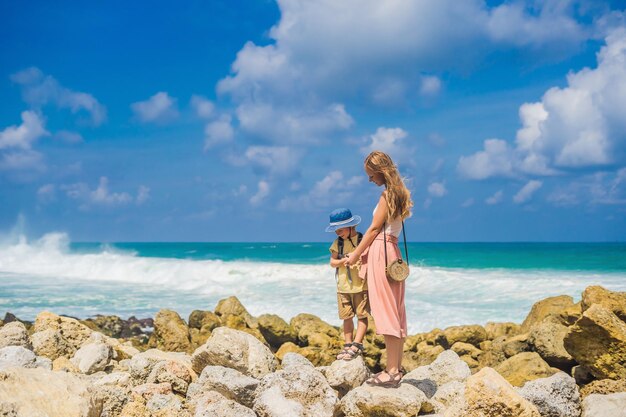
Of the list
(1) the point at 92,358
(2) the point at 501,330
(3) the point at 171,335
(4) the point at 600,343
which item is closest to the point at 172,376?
(1) the point at 92,358

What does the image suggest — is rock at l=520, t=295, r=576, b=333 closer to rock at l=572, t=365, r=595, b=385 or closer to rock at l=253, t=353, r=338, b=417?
rock at l=572, t=365, r=595, b=385

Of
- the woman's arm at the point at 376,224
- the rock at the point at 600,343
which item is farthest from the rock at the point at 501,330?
the woman's arm at the point at 376,224

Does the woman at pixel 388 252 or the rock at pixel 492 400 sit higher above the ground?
the woman at pixel 388 252

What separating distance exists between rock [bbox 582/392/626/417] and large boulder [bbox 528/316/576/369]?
2361 millimetres

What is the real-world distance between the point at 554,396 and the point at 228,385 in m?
2.68

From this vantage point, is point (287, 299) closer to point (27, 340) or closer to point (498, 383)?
point (27, 340)

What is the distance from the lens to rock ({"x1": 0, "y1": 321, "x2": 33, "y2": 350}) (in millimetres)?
6989

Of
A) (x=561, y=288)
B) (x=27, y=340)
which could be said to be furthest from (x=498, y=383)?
(x=561, y=288)

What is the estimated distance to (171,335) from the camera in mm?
10031

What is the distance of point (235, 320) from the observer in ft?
34.8

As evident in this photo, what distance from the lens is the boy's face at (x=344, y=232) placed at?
6.03m

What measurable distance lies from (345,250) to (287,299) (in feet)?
43.6

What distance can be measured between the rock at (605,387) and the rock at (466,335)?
13.7ft

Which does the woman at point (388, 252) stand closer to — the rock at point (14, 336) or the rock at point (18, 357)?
the rock at point (18, 357)
